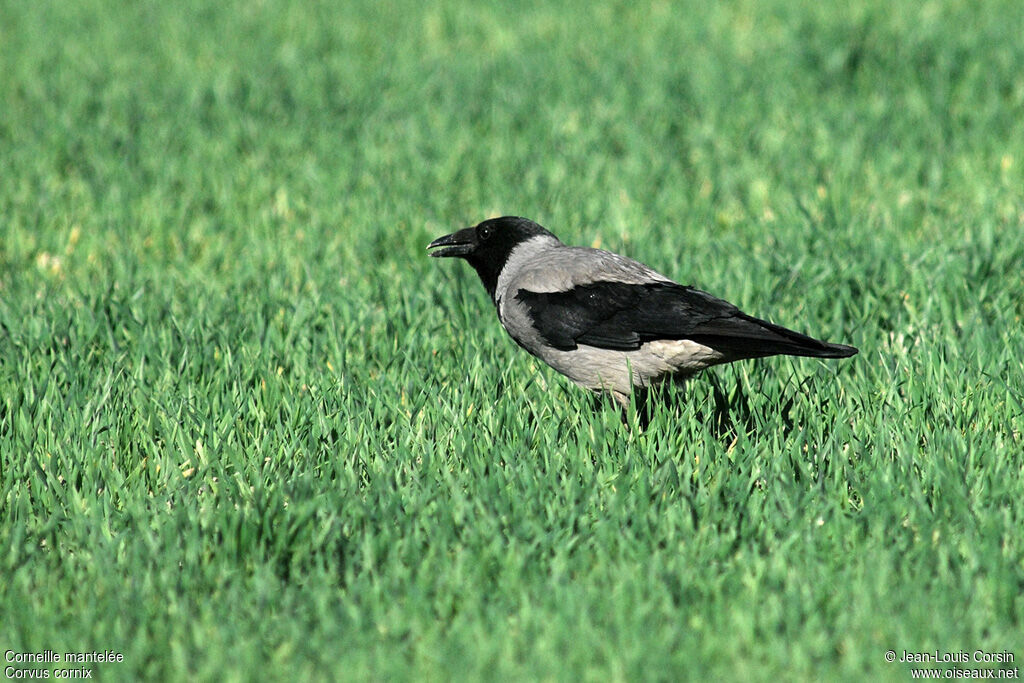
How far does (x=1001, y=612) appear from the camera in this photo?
9.75 ft

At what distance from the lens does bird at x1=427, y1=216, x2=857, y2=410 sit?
13.3ft

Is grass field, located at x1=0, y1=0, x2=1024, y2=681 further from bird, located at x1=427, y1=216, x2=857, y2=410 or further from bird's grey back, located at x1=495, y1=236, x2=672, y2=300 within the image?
bird's grey back, located at x1=495, y1=236, x2=672, y2=300

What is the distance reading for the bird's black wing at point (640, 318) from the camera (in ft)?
13.1

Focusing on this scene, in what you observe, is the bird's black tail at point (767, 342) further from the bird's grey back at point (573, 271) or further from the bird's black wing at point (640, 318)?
the bird's grey back at point (573, 271)

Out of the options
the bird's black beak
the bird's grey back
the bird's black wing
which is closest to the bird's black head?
the bird's black beak

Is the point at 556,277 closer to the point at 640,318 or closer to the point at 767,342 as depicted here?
the point at 640,318

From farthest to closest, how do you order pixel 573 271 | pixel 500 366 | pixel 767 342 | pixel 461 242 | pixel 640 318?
pixel 461 242 < pixel 500 366 < pixel 573 271 < pixel 640 318 < pixel 767 342

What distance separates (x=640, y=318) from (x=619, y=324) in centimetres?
9

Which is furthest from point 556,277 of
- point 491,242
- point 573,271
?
point 491,242

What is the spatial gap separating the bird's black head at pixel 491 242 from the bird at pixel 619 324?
0.95 feet

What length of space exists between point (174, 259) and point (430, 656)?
429cm

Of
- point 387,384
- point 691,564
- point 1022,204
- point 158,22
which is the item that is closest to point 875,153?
point 1022,204

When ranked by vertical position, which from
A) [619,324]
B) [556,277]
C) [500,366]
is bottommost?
[500,366]

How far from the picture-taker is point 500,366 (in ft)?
16.0
